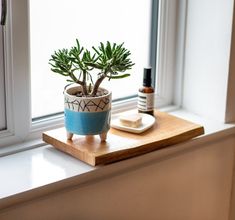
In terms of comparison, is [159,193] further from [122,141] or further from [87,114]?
[87,114]

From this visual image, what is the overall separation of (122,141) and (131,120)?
0.09 meters

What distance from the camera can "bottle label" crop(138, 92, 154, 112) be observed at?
1633mm

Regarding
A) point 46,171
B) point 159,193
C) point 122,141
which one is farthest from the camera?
point 159,193

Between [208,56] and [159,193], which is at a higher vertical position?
[208,56]

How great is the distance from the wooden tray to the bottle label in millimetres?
48

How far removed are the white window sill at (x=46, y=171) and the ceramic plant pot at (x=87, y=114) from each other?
8 centimetres

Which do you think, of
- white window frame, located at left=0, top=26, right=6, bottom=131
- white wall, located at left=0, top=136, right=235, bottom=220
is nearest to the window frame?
white window frame, located at left=0, top=26, right=6, bottom=131

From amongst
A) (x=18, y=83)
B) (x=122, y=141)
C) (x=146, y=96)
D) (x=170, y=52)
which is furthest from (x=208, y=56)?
(x=18, y=83)

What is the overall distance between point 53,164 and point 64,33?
0.36 m

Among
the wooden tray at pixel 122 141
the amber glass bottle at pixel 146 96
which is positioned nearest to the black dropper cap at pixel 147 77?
the amber glass bottle at pixel 146 96

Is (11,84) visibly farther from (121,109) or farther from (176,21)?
(176,21)

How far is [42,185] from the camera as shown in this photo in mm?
1298

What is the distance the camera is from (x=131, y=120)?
5.12 feet

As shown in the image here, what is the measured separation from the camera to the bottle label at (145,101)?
1.63 meters
